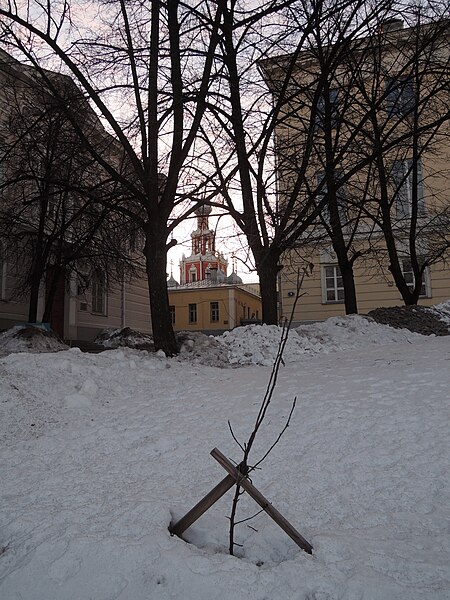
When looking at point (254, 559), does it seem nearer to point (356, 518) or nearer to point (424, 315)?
point (356, 518)

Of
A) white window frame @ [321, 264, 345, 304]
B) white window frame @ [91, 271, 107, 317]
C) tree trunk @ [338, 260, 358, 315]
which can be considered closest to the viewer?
tree trunk @ [338, 260, 358, 315]

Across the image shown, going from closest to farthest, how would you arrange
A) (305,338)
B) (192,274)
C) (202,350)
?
(202,350), (305,338), (192,274)

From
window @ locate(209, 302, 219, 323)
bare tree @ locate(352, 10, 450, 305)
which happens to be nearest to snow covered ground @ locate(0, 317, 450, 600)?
bare tree @ locate(352, 10, 450, 305)

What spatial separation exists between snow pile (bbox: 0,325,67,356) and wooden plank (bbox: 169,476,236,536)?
260 inches

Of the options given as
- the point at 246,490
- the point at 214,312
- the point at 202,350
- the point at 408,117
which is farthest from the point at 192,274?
the point at 246,490

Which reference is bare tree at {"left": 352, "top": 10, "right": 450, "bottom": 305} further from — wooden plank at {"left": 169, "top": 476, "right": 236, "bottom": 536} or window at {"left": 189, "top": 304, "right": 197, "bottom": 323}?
window at {"left": 189, "top": 304, "right": 197, "bottom": 323}

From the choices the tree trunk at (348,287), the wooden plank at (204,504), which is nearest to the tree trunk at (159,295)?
the wooden plank at (204,504)

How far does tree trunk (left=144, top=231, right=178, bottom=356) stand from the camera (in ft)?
27.6

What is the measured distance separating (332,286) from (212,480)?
56.8ft

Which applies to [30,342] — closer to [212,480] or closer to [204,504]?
[212,480]

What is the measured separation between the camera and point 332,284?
2006 cm

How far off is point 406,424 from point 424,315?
832cm

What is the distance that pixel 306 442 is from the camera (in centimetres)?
406

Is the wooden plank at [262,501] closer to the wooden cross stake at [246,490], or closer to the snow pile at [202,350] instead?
the wooden cross stake at [246,490]
